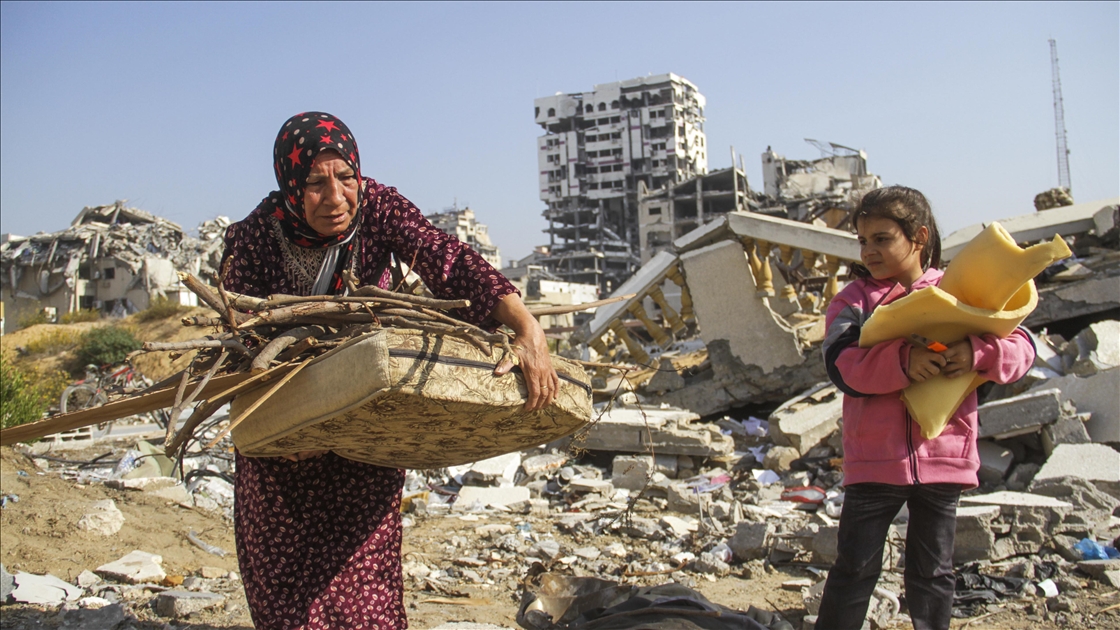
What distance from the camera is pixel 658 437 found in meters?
7.46

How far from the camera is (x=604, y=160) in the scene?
286 ft

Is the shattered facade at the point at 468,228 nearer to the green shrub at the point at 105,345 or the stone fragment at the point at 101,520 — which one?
the green shrub at the point at 105,345

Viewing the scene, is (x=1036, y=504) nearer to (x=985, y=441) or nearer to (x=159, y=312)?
(x=985, y=441)

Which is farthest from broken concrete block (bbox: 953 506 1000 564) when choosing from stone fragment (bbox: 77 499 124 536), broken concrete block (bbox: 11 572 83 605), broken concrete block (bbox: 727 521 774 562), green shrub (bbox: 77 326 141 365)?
green shrub (bbox: 77 326 141 365)

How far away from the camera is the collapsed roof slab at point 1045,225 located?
8.85 metres

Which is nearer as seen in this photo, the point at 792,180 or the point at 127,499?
the point at 127,499

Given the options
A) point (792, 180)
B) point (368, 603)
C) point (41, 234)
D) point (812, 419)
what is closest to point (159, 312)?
point (41, 234)

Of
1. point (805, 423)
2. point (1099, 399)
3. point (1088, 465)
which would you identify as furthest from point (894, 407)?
point (805, 423)

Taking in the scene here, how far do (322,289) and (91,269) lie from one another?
148ft

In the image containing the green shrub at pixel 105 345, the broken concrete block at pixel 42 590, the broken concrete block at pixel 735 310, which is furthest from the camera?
the green shrub at pixel 105 345

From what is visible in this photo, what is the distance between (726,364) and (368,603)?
6678mm

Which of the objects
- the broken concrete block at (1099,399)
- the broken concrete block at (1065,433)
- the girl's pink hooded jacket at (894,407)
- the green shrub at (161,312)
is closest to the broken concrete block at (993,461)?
the broken concrete block at (1065,433)

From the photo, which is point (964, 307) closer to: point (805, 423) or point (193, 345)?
point (193, 345)

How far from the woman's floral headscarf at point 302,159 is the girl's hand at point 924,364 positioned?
1.78m
